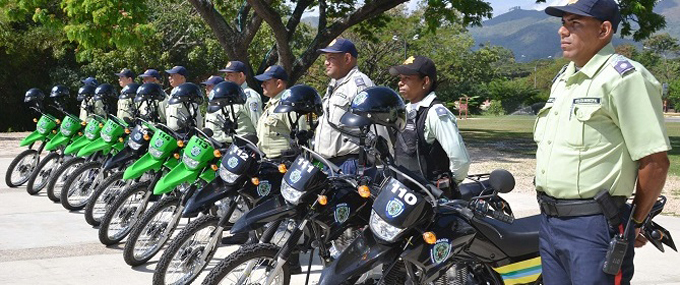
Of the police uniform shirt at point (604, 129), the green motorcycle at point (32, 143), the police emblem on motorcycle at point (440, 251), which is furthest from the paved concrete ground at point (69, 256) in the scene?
the police uniform shirt at point (604, 129)

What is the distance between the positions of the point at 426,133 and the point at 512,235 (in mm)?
864

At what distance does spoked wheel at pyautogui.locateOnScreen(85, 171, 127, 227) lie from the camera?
7480mm

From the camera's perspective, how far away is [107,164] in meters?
7.80

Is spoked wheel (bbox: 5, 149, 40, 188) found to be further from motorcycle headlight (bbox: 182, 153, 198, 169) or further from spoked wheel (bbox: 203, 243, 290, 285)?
spoked wheel (bbox: 203, 243, 290, 285)

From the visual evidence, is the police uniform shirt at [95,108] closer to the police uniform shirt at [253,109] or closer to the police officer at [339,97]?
the police uniform shirt at [253,109]

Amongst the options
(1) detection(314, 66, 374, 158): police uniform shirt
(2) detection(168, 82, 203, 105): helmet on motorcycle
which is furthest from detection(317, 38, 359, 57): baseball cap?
(2) detection(168, 82, 203, 105): helmet on motorcycle

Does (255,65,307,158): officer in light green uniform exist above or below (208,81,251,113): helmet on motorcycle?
below

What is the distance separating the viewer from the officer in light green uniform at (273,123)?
6504 millimetres

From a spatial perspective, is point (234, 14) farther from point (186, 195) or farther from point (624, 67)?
point (624, 67)

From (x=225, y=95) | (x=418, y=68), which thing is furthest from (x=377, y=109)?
(x=225, y=95)

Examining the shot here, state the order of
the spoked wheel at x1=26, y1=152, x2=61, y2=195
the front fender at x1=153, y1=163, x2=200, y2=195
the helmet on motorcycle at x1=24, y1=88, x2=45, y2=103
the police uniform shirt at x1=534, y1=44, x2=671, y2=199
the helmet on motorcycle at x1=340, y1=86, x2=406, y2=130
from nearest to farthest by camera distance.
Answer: the police uniform shirt at x1=534, y1=44, x2=671, y2=199 < the helmet on motorcycle at x1=340, y1=86, x2=406, y2=130 < the front fender at x1=153, y1=163, x2=200, y2=195 < the spoked wheel at x1=26, y1=152, x2=61, y2=195 < the helmet on motorcycle at x1=24, y1=88, x2=45, y2=103

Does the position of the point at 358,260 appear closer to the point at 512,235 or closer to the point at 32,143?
the point at 512,235

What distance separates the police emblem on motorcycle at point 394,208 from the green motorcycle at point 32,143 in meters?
7.59

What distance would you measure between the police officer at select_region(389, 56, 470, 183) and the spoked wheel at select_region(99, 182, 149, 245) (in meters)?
2.83
